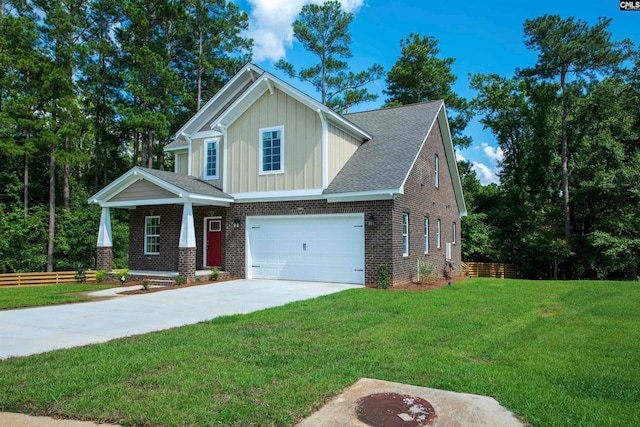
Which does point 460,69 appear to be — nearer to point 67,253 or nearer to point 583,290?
point 583,290

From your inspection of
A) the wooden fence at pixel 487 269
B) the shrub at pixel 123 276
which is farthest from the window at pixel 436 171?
the shrub at pixel 123 276

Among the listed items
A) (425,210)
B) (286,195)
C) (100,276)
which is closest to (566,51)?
(425,210)

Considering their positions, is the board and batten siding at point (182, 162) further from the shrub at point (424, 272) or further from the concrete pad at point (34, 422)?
the concrete pad at point (34, 422)

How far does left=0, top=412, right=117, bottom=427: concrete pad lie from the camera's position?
12.0 ft

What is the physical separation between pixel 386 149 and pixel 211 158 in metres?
7.08

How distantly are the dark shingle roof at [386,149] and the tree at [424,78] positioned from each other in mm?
14567

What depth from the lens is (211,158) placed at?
1761 centimetres

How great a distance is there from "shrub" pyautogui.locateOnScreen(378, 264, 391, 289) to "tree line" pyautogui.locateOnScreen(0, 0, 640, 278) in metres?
17.0

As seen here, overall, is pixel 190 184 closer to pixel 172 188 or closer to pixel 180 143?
pixel 172 188

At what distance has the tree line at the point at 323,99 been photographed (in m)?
23.3

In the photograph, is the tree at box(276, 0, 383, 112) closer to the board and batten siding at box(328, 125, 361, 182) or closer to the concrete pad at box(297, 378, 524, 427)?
the board and batten siding at box(328, 125, 361, 182)

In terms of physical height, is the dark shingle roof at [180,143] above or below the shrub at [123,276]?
above

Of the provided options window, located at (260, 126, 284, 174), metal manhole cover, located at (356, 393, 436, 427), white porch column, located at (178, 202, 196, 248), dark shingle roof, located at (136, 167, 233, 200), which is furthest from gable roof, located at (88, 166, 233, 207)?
metal manhole cover, located at (356, 393, 436, 427)

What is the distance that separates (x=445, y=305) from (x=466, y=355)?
4.16m
